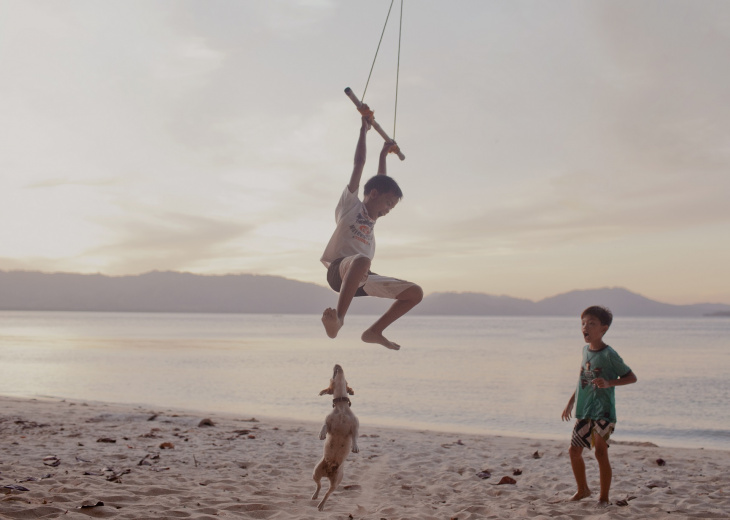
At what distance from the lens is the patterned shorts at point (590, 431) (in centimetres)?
612

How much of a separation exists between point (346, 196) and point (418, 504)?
4.38 meters

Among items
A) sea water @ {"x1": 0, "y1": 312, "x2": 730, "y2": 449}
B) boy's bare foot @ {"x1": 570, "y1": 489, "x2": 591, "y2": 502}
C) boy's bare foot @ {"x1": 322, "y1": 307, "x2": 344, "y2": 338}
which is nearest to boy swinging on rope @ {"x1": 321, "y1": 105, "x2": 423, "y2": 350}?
boy's bare foot @ {"x1": 322, "y1": 307, "x2": 344, "y2": 338}

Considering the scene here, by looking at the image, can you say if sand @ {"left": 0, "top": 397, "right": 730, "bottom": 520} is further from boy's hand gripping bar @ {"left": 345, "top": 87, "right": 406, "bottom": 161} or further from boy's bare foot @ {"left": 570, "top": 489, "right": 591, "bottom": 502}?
boy's hand gripping bar @ {"left": 345, "top": 87, "right": 406, "bottom": 161}

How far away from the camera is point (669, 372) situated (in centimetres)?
3019

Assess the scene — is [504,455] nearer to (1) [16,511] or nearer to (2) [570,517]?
(2) [570,517]

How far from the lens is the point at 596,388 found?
6129mm

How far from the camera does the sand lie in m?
6.27

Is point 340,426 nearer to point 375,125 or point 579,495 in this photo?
point 375,125

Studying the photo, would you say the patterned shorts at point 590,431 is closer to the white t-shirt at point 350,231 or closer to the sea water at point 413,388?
the white t-shirt at point 350,231

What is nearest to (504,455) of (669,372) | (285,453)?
(285,453)

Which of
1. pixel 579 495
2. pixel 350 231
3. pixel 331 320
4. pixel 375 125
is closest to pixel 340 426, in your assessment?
pixel 331 320

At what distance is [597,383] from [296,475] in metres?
4.30

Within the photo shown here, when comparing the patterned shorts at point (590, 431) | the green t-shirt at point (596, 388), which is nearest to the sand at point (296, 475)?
the patterned shorts at point (590, 431)

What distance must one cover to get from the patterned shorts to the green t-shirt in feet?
0.17
